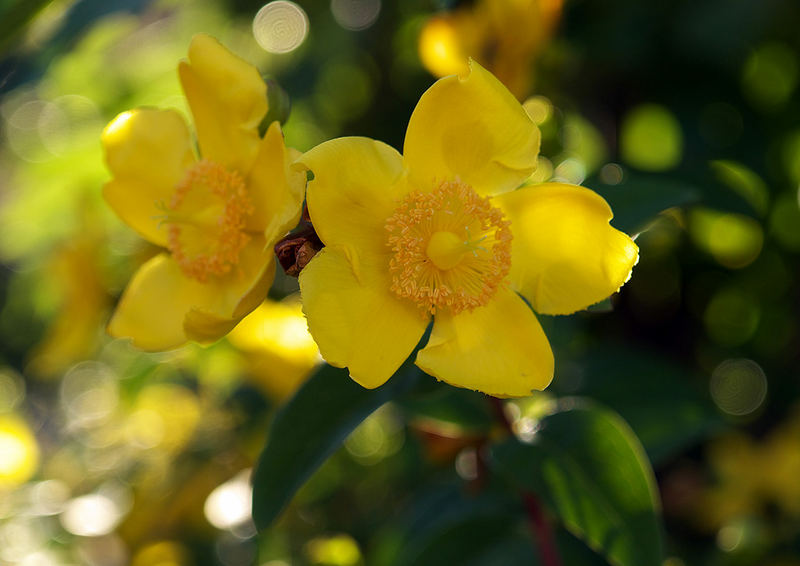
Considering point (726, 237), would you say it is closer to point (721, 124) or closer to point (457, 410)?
point (721, 124)

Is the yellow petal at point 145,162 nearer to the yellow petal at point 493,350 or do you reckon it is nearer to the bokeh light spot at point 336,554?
the yellow petal at point 493,350

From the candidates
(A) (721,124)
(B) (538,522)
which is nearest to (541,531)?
(B) (538,522)

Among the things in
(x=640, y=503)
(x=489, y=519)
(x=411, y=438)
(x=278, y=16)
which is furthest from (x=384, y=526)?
(x=278, y=16)

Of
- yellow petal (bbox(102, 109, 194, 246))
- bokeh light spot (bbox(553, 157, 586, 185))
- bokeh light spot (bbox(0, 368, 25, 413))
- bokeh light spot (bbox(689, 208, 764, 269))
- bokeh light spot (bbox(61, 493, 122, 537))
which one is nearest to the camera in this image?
yellow petal (bbox(102, 109, 194, 246))

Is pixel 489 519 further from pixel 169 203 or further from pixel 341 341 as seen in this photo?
pixel 169 203

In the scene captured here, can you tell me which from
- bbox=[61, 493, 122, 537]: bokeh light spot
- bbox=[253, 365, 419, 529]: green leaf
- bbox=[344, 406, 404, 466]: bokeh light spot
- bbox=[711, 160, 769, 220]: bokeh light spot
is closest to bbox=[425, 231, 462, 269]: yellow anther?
bbox=[253, 365, 419, 529]: green leaf

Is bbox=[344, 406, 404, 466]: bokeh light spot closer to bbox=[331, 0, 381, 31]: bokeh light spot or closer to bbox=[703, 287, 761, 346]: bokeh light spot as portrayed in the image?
bbox=[703, 287, 761, 346]: bokeh light spot
